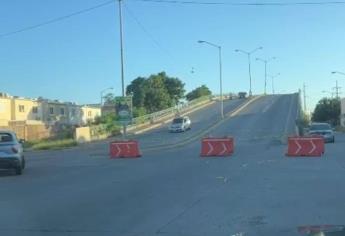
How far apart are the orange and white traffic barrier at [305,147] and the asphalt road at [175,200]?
22.5 feet

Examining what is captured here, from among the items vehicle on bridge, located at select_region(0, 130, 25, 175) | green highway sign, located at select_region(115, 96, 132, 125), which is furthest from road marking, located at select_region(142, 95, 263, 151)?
vehicle on bridge, located at select_region(0, 130, 25, 175)

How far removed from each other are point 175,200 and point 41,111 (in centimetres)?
9891

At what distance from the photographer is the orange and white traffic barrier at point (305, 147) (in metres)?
32.4

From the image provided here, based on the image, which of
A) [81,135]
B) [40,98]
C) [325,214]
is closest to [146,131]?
[81,135]

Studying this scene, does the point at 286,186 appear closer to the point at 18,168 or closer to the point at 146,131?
the point at 18,168

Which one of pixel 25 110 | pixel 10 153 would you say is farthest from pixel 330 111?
pixel 10 153

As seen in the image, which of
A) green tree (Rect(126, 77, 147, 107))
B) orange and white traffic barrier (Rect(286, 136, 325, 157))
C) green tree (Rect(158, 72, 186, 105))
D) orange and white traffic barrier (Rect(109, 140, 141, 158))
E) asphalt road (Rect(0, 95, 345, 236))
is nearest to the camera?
asphalt road (Rect(0, 95, 345, 236))

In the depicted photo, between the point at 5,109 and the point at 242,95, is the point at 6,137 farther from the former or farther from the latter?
the point at 242,95

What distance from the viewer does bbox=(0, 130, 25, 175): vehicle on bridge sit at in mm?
22625

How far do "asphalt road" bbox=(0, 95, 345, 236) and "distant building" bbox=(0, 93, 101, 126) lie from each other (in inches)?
2626

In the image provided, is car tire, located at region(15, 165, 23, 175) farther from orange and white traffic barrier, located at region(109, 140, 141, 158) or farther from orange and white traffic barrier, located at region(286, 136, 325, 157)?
orange and white traffic barrier, located at region(286, 136, 325, 157)

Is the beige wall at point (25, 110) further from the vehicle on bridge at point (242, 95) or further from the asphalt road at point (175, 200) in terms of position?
the asphalt road at point (175, 200)

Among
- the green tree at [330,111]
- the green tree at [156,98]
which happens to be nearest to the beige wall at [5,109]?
the green tree at [156,98]

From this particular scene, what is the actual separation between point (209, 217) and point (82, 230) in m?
2.39
